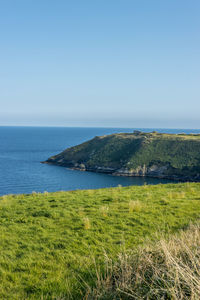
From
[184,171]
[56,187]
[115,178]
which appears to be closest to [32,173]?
[56,187]

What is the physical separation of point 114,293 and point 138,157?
88618 mm

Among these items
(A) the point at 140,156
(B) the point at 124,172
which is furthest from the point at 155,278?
(A) the point at 140,156

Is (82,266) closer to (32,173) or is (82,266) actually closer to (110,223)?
(110,223)

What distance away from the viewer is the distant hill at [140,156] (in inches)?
3226

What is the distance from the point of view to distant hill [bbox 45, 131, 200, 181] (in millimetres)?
81938

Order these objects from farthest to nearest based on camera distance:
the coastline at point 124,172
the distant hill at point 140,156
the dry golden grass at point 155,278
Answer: the distant hill at point 140,156, the coastline at point 124,172, the dry golden grass at point 155,278

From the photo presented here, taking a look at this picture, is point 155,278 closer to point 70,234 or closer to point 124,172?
point 70,234

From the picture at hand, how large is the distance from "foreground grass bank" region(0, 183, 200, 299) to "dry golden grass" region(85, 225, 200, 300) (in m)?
0.66

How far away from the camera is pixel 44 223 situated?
11375mm

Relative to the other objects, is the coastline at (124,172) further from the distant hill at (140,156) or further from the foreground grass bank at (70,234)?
the foreground grass bank at (70,234)

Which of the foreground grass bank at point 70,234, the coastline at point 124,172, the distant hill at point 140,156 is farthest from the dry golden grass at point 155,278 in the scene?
the distant hill at point 140,156

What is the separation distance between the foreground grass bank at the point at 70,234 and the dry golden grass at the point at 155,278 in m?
0.66

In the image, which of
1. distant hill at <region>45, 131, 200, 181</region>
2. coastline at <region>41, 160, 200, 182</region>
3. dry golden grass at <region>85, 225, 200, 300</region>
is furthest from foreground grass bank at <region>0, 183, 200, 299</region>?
distant hill at <region>45, 131, 200, 181</region>

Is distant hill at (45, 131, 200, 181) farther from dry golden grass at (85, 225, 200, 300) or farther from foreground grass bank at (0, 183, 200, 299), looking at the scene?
dry golden grass at (85, 225, 200, 300)
